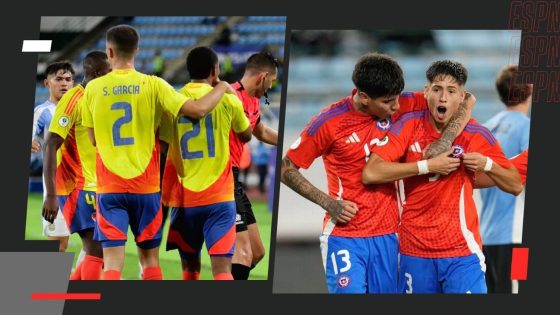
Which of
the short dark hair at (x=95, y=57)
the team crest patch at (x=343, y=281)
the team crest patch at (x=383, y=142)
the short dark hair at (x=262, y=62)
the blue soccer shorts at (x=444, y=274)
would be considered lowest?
the team crest patch at (x=343, y=281)

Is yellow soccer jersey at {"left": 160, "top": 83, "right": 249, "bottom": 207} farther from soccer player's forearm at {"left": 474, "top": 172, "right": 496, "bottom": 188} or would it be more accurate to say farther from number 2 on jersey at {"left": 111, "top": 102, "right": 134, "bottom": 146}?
soccer player's forearm at {"left": 474, "top": 172, "right": 496, "bottom": 188}

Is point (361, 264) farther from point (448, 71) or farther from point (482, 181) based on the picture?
point (448, 71)

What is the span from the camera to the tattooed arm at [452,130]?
9.09m

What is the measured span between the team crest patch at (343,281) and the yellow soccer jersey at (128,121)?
1733 millimetres

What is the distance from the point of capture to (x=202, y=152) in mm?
9297

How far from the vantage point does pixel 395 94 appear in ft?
29.8

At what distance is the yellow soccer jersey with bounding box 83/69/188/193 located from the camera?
916cm

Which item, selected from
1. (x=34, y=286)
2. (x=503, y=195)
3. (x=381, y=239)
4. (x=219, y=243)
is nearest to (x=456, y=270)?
(x=381, y=239)

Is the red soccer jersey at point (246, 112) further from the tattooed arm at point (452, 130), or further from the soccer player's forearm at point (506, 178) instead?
the soccer player's forearm at point (506, 178)

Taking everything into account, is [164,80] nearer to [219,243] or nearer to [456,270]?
[219,243]

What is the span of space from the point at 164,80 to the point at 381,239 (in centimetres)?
220

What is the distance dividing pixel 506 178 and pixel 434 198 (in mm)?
693

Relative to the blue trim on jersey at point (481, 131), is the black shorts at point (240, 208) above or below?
below

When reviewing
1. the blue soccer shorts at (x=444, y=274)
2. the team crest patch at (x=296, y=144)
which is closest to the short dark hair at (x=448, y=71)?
the team crest patch at (x=296, y=144)
